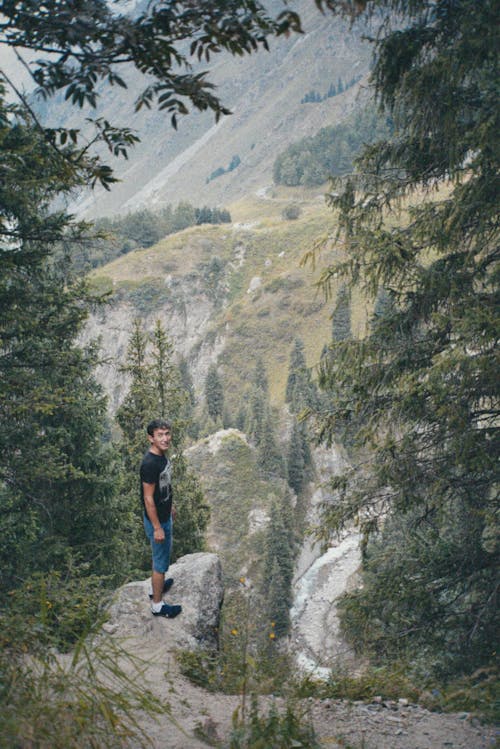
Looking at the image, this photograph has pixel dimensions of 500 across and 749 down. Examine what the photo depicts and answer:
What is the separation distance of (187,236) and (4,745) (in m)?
163

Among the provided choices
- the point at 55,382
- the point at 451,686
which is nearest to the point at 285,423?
the point at 55,382

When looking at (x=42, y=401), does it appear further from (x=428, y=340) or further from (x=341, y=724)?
(x=341, y=724)

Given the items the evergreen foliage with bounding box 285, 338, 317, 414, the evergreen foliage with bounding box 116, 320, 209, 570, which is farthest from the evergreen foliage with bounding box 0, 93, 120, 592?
the evergreen foliage with bounding box 285, 338, 317, 414

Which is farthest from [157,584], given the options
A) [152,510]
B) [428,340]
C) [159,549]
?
[428,340]

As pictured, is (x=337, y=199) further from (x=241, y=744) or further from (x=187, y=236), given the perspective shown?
(x=187, y=236)

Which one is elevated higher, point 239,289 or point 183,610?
point 183,610

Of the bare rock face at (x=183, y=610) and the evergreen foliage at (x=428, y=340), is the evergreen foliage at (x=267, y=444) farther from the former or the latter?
the evergreen foliage at (x=428, y=340)

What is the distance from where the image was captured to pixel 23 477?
10.5 m

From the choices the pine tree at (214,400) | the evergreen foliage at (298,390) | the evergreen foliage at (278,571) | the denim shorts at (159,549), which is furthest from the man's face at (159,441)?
the pine tree at (214,400)

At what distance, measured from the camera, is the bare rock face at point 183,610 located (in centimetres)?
699

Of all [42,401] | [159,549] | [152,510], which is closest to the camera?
[152,510]

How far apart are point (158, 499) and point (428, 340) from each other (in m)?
4.10

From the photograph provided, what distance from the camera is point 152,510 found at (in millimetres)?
6727

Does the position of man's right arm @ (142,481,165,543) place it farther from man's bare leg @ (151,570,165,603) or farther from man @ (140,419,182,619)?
man's bare leg @ (151,570,165,603)
